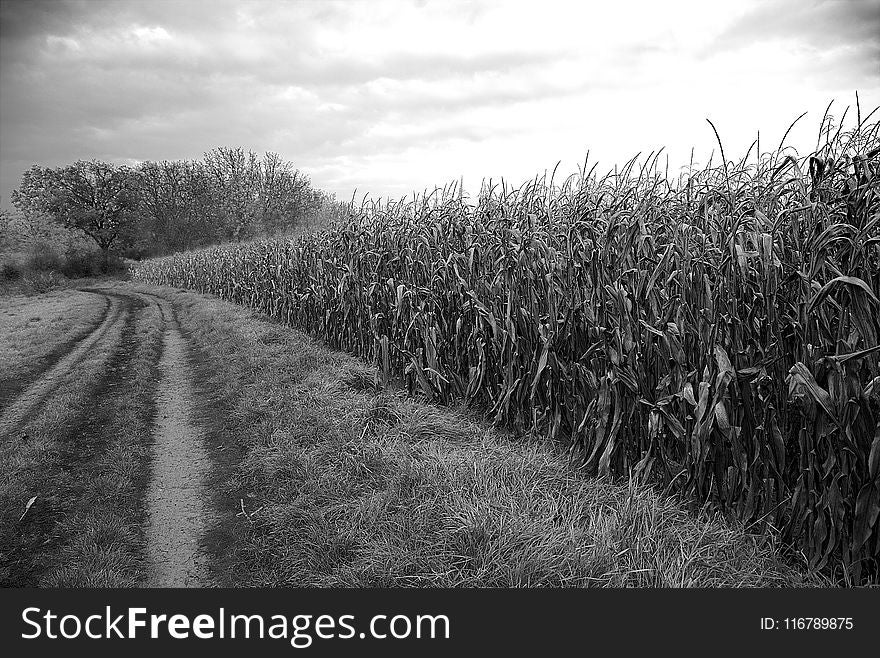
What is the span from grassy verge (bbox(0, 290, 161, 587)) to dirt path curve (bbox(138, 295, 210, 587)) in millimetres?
92

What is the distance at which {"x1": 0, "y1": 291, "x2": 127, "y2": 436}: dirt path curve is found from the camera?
581 cm

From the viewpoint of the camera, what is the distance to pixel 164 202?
85.9 ft

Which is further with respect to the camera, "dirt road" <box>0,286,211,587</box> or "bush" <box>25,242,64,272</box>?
"bush" <box>25,242,64,272</box>

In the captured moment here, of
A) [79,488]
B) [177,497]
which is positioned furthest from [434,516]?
[79,488]

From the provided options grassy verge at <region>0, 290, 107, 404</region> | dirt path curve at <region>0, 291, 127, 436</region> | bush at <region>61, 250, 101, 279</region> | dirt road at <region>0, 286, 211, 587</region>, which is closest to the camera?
dirt road at <region>0, 286, 211, 587</region>

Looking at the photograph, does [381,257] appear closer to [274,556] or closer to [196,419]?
[196,419]

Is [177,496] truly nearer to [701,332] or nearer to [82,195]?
[701,332]

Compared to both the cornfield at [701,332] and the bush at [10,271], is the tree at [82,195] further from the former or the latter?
the cornfield at [701,332]

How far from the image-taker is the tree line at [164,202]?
23266 mm

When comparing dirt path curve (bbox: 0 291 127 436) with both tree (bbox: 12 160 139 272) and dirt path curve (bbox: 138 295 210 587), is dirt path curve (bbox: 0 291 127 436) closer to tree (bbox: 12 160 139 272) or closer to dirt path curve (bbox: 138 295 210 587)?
dirt path curve (bbox: 138 295 210 587)

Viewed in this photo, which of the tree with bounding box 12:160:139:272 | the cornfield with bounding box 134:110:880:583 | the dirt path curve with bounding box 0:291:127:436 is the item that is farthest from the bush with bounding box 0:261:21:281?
the cornfield with bounding box 134:110:880:583

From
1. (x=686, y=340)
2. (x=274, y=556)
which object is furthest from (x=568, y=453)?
(x=274, y=556)

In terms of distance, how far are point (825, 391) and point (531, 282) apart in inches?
84.6

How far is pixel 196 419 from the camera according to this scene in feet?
19.9
